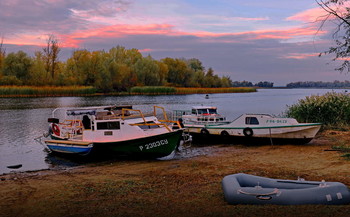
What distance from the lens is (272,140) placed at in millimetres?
21031

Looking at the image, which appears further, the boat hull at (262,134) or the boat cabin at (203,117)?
the boat cabin at (203,117)

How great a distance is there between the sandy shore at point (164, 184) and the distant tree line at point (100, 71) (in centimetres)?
7734

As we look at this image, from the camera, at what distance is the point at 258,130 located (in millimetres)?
21359

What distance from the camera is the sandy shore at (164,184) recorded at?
8883 mm

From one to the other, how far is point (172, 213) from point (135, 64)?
4348 inches

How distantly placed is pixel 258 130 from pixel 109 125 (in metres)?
8.65

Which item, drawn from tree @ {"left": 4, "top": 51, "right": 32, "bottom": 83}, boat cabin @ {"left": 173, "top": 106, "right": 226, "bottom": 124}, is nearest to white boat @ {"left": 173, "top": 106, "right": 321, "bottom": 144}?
boat cabin @ {"left": 173, "top": 106, "right": 226, "bottom": 124}

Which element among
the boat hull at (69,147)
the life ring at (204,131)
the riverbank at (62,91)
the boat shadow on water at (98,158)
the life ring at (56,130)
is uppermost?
the riverbank at (62,91)

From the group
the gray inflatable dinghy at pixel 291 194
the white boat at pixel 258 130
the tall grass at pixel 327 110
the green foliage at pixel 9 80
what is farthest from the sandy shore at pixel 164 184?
the green foliage at pixel 9 80

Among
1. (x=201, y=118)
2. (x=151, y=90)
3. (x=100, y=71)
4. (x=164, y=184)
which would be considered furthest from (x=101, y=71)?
(x=164, y=184)

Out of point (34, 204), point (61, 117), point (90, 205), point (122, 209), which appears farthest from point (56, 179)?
point (61, 117)

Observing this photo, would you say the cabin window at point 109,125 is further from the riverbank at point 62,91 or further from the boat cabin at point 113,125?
the riverbank at point 62,91

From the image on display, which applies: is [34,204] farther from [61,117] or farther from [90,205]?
[61,117]

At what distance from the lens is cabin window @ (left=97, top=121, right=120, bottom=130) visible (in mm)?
18516
